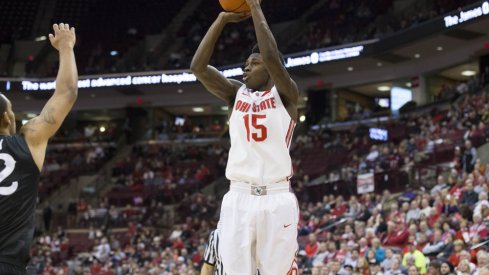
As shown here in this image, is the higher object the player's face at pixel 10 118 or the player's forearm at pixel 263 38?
the player's forearm at pixel 263 38

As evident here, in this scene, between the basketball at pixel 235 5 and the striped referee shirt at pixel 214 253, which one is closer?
the basketball at pixel 235 5

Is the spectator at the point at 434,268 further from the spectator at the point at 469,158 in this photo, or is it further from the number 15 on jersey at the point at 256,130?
the number 15 on jersey at the point at 256,130

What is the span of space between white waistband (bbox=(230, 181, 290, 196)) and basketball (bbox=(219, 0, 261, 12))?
3.82 feet

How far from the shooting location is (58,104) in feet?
13.9

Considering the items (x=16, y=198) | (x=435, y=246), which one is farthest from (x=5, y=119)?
(x=435, y=246)

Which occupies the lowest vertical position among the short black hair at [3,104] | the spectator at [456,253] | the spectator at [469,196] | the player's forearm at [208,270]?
the spectator at [456,253]

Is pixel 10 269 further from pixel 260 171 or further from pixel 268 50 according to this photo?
pixel 268 50

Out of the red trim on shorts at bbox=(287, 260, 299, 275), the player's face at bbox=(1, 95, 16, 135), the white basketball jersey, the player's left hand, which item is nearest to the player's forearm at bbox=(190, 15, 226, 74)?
the player's left hand

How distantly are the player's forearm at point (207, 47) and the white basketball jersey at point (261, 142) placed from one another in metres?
0.41

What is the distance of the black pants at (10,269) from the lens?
13.0 ft

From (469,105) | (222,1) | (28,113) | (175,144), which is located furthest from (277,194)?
(28,113)

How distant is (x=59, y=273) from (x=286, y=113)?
1810 centimetres

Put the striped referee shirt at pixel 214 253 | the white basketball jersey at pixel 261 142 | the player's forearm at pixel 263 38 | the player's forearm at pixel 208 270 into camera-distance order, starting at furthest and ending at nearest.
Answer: the player's forearm at pixel 208 270
the striped referee shirt at pixel 214 253
the white basketball jersey at pixel 261 142
the player's forearm at pixel 263 38

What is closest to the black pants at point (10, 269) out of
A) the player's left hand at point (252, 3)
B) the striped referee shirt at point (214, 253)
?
the player's left hand at point (252, 3)
